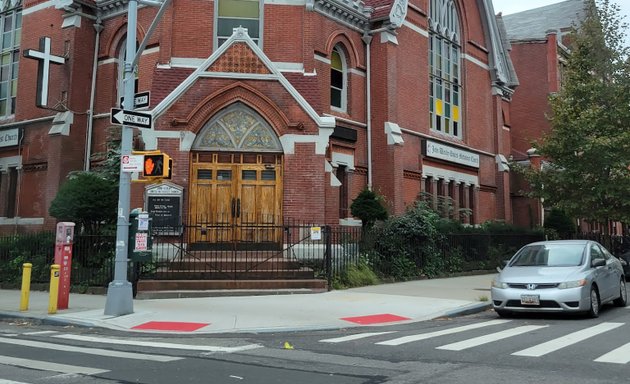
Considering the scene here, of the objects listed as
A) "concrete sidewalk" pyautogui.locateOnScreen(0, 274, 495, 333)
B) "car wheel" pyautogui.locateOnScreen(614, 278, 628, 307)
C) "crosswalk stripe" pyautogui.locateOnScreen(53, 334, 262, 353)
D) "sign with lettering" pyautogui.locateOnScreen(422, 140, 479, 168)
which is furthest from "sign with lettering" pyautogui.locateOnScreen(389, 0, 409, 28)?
"crosswalk stripe" pyautogui.locateOnScreen(53, 334, 262, 353)

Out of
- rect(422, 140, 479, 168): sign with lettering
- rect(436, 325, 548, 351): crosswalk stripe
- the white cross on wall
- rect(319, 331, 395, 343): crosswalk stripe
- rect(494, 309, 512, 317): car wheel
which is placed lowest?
rect(319, 331, 395, 343): crosswalk stripe

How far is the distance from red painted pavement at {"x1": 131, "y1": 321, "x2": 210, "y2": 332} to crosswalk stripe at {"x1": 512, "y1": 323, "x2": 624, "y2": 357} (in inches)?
214

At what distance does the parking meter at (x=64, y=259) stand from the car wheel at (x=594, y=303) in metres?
10.6

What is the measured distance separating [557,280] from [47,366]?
27.6 ft

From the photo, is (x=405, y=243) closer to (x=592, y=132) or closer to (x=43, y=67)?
(x=592, y=132)

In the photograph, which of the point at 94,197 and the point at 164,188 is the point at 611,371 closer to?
the point at 164,188

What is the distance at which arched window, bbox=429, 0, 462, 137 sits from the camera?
25625mm

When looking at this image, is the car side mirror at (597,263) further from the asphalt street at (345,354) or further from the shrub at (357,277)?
the shrub at (357,277)

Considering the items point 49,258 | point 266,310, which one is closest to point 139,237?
point 266,310

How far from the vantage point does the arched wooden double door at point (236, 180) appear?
54.4 feet

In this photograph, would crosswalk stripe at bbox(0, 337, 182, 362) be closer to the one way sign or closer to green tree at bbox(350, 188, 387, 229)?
the one way sign

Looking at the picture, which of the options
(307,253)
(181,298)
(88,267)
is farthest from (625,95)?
(88,267)

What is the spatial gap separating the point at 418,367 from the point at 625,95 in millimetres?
19964

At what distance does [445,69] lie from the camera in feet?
87.0
